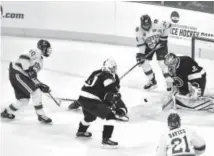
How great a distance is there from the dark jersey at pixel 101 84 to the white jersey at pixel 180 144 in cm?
99

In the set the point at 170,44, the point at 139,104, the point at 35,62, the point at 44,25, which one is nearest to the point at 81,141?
the point at 35,62

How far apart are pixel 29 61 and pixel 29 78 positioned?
168 millimetres

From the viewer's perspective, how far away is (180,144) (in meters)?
2.86

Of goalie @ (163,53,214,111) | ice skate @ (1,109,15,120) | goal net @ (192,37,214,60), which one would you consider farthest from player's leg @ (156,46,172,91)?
ice skate @ (1,109,15,120)

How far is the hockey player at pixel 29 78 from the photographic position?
4.36 meters

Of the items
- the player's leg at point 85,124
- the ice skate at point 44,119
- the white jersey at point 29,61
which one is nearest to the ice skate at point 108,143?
the player's leg at point 85,124

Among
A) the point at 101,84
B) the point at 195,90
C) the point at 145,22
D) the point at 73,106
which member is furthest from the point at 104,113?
the point at 145,22

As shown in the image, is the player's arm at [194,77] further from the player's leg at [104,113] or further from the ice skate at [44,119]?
the ice skate at [44,119]

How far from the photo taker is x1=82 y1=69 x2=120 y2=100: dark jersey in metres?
3.86

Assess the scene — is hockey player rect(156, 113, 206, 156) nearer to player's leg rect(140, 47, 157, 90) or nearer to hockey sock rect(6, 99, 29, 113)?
hockey sock rect(6, 99, 29, 113)

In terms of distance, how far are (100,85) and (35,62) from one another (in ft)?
2.68

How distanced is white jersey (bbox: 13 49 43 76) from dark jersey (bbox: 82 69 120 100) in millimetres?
690

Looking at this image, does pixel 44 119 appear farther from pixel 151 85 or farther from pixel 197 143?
pixel 197 143

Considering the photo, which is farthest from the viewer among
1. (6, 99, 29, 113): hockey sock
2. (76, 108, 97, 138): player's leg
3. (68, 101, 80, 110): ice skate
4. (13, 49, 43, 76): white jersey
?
(68, 101, 80, 110): ice skate
